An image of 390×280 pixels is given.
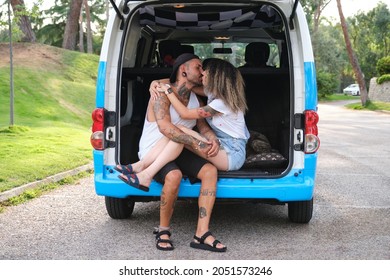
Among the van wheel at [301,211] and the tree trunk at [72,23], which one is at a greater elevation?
the tree trunk at [72,23]

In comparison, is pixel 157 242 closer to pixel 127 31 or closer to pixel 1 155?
pixel 127 31

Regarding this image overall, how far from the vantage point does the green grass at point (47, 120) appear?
8766 mm

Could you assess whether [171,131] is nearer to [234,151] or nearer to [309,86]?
[234,151]

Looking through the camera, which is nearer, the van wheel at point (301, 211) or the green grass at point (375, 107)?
the van wheel at point (301, 211)

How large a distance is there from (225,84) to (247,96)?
1.57 meters

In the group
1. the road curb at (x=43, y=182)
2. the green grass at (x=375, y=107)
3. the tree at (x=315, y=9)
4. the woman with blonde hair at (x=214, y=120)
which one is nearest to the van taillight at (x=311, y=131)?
the woman with blonde hair at (x=214, y=120)

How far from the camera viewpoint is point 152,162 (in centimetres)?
502

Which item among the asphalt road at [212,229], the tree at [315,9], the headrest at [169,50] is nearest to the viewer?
the asphalt road at [212,229]

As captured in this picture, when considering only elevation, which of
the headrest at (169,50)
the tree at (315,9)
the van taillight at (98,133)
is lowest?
the van taillight at (98,133)

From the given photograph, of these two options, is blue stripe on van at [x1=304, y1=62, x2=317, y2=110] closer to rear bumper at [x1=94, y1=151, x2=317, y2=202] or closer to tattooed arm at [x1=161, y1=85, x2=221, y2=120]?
rear bumper at [x1=94, y1=151, x2=317, y2=202]

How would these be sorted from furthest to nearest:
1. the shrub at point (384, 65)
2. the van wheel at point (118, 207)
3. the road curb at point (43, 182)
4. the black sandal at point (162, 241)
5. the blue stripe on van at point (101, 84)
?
the shrub at point (384, 65), the road curb at point (43, 182), the van wheel at point (118, 207), the blue stripe on van at point (101, 84), the black sandal at point (162, 241)

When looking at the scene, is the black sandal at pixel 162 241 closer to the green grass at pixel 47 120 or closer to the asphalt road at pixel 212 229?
the asphalt road at pixel 212 229
